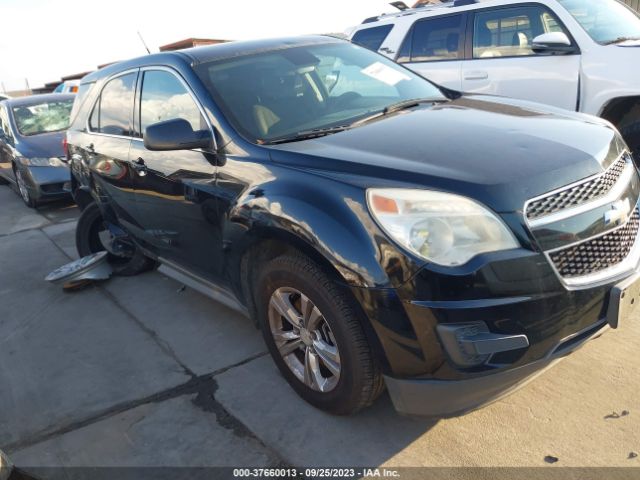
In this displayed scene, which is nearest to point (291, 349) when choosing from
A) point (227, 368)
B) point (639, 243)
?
point (227, 368)

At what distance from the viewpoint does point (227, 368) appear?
11.0ft

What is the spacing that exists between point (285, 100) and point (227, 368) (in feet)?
5.25

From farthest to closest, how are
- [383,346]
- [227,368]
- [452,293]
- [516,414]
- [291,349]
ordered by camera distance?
[227,368] < [291,349] < [516,414] < [383,346] < [452,293]

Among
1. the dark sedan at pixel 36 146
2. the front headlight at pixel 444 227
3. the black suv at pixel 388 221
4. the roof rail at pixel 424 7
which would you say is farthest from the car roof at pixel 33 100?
the front headlight at pixel 444 227

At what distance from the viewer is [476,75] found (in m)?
6.30

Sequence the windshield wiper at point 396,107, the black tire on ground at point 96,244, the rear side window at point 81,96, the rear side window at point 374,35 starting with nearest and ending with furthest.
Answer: the windshield wiper at point 396,107 < the rear side window at point 81,96 < the black tire on ground at point 96,244 < the rear side window at point 374,35

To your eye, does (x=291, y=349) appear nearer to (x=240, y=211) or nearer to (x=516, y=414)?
(x=240, y=211)

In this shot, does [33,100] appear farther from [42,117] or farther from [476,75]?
[476,75]

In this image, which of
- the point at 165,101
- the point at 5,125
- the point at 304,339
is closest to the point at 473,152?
the point at 304,339

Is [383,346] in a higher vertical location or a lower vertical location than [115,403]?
higher

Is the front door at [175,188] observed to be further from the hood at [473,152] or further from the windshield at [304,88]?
the hood at [473,152]

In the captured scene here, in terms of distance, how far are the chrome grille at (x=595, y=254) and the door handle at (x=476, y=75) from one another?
414cm

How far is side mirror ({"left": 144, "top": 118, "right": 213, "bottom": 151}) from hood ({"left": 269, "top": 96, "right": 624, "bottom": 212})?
0.48 metres

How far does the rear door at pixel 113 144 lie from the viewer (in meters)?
4.02
